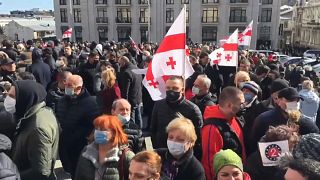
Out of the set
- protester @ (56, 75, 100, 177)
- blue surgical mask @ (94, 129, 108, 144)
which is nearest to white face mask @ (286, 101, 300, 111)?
blue surgical mask @ (94, 129, 108, 144)

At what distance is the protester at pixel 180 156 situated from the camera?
3100 mm

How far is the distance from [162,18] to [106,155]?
47.2 meters

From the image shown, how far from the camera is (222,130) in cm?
347

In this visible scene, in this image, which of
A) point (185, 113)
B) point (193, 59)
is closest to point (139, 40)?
point (193, 59)

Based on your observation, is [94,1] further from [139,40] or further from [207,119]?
[207,119]

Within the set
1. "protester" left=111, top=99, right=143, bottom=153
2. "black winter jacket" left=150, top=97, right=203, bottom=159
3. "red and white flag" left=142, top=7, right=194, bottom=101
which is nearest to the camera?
"protester" left=111, top=99, right=143, bottom=153

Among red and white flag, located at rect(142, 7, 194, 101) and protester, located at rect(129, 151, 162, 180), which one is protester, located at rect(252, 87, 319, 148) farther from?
protester, located at rect(129, 151, 162, 180)

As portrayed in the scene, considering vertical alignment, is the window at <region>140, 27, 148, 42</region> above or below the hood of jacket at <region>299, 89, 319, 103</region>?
above

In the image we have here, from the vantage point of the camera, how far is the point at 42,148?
3.07 metres

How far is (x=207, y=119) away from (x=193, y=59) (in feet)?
15.9

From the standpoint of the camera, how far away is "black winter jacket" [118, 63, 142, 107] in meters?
6.88

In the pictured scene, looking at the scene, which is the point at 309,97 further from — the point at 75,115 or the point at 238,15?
the point at 238,15

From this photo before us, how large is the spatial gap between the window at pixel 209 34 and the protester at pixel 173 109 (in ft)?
151

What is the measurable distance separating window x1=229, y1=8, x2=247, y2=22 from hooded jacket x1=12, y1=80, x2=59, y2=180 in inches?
1861
